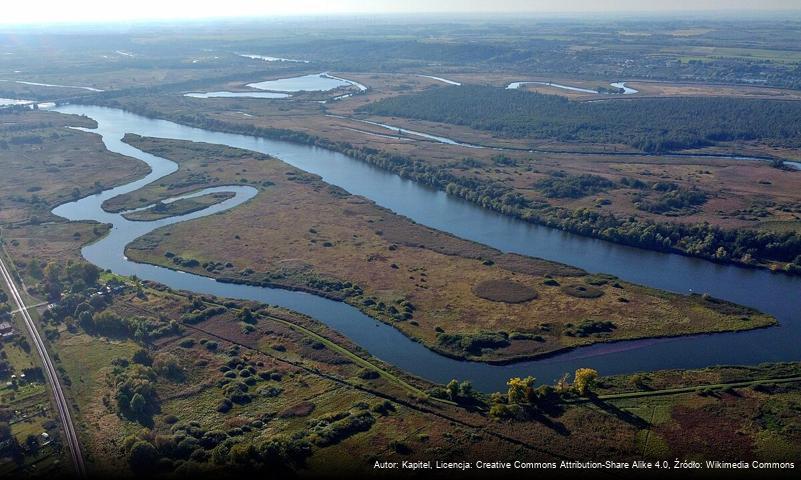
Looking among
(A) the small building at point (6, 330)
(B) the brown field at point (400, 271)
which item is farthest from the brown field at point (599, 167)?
(A) the small building at point (6, 330)

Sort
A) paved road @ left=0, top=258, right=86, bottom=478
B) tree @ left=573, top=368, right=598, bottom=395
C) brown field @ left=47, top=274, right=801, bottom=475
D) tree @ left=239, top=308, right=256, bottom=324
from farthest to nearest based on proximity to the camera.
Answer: tree @ left=239, top=308, right=256, bottom=324 → tree @ left=573, top=368, right=598, bottom=395 → brown field @ left=47, top=274, right=801, bottom=475 → paved road @ left=0, top=258, right=86, bottom=478

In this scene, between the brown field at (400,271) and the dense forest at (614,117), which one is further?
the dense forest at (614,117)

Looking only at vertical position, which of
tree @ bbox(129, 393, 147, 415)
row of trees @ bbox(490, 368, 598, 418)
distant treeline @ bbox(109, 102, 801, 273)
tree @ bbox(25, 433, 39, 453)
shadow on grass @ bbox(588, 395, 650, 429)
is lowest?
tree @ bbox(25, 433, 39, 453)

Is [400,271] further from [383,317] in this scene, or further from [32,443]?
[32,443]

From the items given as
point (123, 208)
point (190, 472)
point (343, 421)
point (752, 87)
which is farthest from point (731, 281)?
point (752, 87)

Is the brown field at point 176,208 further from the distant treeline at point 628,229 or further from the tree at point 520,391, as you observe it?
the tree at point 520,391

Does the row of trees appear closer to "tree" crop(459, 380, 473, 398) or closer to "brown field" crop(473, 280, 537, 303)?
"tree" crop(459, 380, 473, 398)

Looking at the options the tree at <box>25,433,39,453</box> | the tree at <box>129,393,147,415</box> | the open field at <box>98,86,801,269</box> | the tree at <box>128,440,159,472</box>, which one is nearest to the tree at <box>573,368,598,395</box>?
the tree at <box>128,440,159,472</box>
